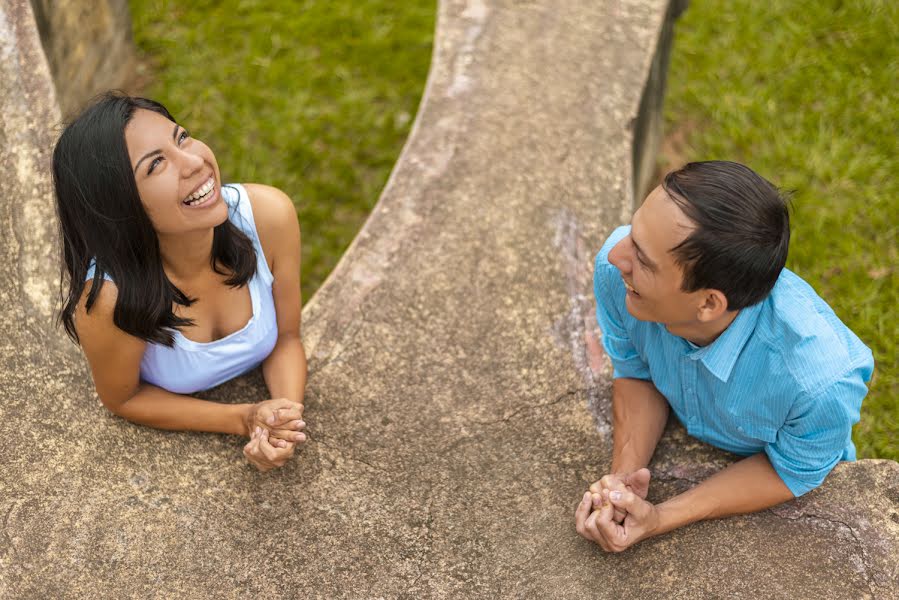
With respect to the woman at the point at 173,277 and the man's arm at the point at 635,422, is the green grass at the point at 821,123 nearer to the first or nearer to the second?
the man's arm at the point at 635,422

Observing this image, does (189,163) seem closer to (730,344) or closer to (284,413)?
(284,413)

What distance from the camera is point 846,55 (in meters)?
4.95

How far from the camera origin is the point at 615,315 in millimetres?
2555

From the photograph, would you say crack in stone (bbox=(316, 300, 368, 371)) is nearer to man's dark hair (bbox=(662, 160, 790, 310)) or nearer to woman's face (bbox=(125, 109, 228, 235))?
woman's face (bbox=(125, 109, 228, 235))

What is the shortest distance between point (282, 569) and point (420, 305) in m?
0.97

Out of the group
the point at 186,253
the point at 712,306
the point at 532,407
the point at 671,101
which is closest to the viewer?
the point at 712,306

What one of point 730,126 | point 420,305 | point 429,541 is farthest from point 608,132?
point 429,541

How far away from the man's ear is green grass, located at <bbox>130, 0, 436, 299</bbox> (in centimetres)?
251

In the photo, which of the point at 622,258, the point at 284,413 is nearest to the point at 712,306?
the point at 622,258

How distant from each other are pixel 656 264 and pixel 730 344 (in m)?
0.29

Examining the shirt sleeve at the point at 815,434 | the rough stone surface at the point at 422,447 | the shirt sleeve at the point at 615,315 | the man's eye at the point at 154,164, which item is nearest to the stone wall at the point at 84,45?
the rough stone surface at the point at 422,447

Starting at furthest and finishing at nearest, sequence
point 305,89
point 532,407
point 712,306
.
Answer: point 305,89
point 532,407
point 712,306

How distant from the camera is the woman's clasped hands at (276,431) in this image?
8.01 ft

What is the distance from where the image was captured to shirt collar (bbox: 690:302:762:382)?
2.22m
